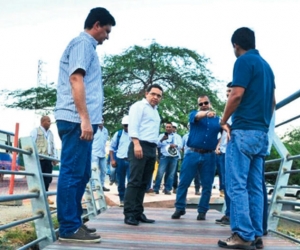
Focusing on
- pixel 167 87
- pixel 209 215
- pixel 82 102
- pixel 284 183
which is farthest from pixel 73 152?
pixel 167 87

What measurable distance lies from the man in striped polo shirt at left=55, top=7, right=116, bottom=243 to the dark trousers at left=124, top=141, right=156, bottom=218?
1405 millimetres

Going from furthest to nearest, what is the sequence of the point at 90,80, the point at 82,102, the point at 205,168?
1. the point at 205,168
2. the point at 90,80
3. the point at 82,102

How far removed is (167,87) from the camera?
802 inches

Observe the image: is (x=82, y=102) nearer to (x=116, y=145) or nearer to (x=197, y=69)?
(x=116, y=145)

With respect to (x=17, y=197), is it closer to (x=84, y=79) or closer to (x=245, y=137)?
(x=84, y=79)

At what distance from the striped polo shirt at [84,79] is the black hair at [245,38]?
105 cm

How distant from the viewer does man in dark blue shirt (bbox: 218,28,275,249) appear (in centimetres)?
339

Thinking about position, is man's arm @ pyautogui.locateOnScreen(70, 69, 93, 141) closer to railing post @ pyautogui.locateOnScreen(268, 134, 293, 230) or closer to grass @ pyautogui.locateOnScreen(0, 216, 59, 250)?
railing post @ pyautogui.locateOnScreen(268, 134, 293, 230)

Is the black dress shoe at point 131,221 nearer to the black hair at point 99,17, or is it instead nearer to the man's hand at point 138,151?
the man's hand at point 138,151

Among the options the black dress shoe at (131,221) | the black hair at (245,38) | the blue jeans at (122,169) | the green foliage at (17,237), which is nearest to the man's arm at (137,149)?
the black dress shoe at (131,221)

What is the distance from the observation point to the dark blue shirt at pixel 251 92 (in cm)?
341

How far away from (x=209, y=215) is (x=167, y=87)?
48.3ft

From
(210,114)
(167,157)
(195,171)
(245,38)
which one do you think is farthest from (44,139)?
(245,38)

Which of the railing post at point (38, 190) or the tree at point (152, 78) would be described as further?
the tree at point (152, 78)
